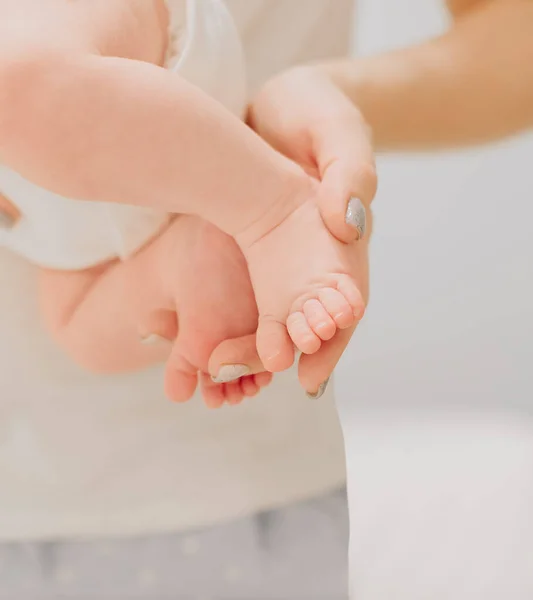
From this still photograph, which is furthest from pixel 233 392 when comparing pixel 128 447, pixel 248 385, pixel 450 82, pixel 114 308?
pixel 450 82

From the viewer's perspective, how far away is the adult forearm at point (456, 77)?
1.95 feet

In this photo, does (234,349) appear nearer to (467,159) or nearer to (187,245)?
(187,245)

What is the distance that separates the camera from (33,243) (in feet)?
1.69

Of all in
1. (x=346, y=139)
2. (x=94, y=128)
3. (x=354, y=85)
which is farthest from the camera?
(x=354, y=85)

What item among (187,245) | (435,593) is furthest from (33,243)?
(435,593)

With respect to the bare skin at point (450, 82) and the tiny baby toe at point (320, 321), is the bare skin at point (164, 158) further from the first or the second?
the bare skin at point (450, 82)

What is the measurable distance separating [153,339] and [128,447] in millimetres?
170

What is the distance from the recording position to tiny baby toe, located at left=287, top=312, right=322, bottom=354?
1.13 feet

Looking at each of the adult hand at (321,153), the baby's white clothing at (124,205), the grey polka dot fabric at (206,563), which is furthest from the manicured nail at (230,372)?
the grey polka dot fabric at (206,563)

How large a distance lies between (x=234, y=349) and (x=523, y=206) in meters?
0.40

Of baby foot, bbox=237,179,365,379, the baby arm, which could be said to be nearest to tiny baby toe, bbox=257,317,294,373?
baby foot, bbox=237,179,365,379

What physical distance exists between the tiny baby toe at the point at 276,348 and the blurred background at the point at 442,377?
24cm

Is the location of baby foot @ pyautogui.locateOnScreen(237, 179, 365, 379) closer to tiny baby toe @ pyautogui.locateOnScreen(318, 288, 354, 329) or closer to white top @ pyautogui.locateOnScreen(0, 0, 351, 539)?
tiny baby toe @ pyautogui.locateOnScreen(318, 288, 354, 329)

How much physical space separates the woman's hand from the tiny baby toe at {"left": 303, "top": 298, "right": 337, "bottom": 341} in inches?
2.4
